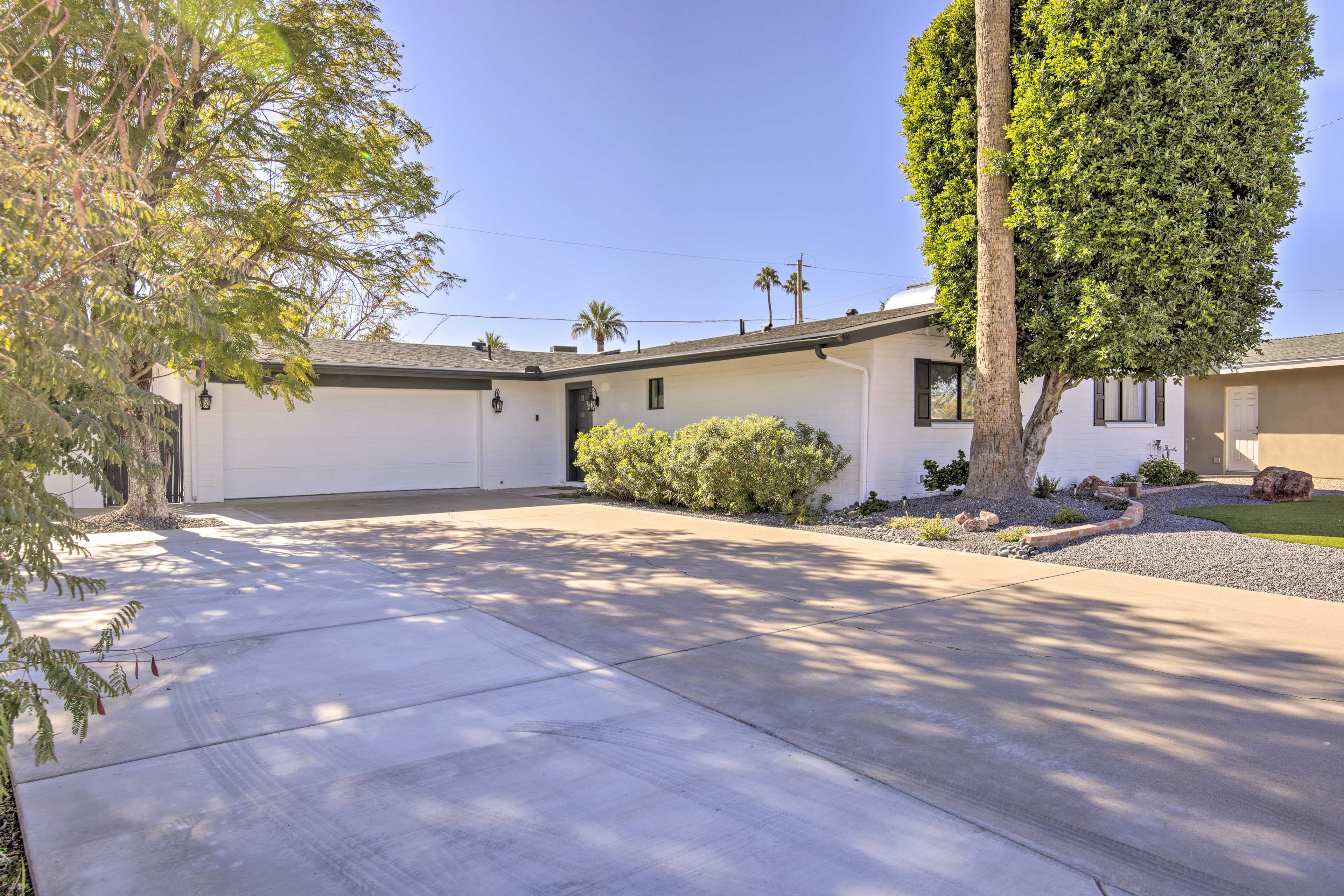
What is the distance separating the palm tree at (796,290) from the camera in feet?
112

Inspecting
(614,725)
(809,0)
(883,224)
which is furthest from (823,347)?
(883,224)

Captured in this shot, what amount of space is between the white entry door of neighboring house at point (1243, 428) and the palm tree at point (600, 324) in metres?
30.6

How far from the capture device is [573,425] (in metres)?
17.9

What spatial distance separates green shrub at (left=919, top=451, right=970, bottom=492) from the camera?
11.9 metres

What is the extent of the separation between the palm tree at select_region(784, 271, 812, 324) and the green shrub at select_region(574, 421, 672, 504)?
18823mm

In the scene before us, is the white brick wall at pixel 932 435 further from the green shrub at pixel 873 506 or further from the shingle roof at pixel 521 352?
the shingle roof at pixel 521 352

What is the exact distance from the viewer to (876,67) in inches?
630

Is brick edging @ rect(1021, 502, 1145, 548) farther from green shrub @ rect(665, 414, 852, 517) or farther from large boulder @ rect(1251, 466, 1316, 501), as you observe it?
large boulder @ rect(1251, 466, 1316, 501)

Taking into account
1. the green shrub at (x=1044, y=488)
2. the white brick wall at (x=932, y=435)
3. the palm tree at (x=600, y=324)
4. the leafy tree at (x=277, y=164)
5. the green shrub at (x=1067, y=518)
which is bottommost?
the green shrub at (x=1067, y=518)

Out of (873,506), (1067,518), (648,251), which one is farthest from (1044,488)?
(648,251)

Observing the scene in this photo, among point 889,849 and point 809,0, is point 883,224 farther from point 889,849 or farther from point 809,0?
point 889,849

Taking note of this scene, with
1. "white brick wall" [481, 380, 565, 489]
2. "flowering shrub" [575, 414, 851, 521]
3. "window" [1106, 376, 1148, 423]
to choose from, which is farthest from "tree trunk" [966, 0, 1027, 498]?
"white brick wall" [481, 380, 565, 489]

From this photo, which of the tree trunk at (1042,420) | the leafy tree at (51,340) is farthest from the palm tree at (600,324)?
the leafy tree at (51,340)

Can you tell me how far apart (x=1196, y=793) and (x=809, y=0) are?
1499cm
